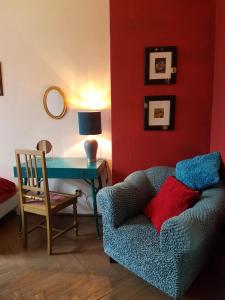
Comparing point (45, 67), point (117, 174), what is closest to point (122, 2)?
point (45, 67)

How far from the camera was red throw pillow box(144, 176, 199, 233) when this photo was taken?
186 cm

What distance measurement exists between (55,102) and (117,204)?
62.2 inches

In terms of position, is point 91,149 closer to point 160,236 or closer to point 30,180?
point 30,180

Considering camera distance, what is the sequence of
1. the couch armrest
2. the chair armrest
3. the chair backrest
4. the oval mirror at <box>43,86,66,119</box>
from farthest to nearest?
the oval mirror at <box>43,86,66,119</box> < the chair backrest < the chair armrest < the couch armrest

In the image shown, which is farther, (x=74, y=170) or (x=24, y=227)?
(x=74, y=170)

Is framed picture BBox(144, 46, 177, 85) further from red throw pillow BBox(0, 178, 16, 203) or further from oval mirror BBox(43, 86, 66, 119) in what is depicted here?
red throw pillow BBox(0, 178, 16, 203)

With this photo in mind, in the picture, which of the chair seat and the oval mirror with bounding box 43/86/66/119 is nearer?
the chair seat

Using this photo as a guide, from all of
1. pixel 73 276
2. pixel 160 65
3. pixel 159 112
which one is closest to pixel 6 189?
pixel 73 276

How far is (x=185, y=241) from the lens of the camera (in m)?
1.48

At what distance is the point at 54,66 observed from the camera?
9.55ft

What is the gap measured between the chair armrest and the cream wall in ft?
3.25

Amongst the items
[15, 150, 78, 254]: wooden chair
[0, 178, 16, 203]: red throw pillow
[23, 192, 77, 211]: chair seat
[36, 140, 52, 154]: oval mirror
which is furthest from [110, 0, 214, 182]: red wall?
[0, 178, 16, 203]: red throw pillow

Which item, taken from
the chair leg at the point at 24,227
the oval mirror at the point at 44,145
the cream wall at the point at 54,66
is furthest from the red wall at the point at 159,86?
the chair leg at the point at 24,227

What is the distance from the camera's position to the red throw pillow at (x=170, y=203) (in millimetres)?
1859
